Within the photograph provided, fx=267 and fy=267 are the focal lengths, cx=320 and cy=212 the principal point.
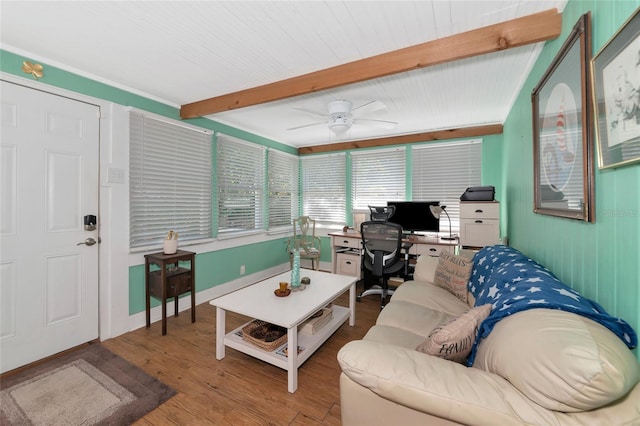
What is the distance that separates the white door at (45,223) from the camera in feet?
6.52

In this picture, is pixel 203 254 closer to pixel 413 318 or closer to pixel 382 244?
pixel 382 244

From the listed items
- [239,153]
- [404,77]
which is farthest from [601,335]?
[239,153]

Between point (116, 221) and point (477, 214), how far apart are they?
3796 mm

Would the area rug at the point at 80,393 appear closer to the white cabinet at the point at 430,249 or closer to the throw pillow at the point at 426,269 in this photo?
the throw pillow at the point at 426,269

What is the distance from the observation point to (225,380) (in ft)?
6.32

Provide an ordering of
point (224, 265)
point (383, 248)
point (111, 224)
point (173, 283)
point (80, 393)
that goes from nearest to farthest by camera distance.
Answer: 1. point (80, 393)
2. point (111, 224)
3. point (173, 283)
4. point (383, 248)
5. point (224, 265)

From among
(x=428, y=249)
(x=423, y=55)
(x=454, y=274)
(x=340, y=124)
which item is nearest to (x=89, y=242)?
(x=340, y=124)

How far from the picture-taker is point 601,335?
32.3 inches

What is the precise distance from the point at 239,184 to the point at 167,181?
1114mm

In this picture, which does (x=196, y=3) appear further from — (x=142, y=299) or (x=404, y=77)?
(x=142, y=299)

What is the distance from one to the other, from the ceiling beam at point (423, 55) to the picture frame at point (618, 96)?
2.22 feet

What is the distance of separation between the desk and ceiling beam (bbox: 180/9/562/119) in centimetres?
224

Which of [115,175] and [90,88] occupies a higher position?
[90,88]

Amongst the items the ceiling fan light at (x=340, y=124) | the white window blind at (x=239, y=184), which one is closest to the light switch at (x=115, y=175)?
the white window blind at (x=239, y=184)
